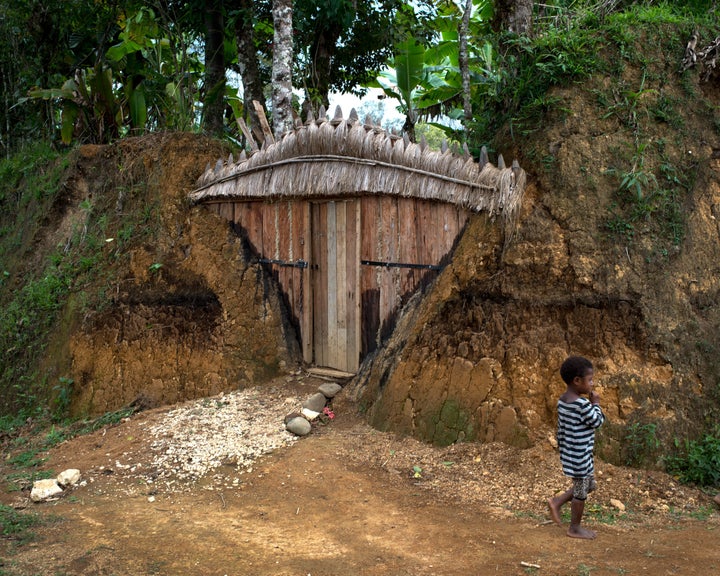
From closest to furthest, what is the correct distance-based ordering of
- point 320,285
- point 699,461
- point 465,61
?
point 699,461 → point 320,285 → point 465,61

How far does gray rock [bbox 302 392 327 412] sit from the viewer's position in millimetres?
6664

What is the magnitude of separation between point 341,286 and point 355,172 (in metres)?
1.34

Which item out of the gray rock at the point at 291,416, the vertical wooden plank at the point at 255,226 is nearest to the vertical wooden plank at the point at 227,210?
the vertical wooden plank at the point at 255,226

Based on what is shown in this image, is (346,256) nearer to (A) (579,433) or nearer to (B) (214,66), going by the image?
(A) (579,433)

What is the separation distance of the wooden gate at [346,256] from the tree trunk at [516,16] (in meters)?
2.27

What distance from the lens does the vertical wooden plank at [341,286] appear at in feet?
23.9

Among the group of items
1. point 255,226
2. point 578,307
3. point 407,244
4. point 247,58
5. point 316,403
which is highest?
point 247,58

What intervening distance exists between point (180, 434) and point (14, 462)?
1.66 m

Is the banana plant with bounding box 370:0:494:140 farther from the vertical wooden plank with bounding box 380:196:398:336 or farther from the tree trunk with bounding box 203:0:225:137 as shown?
the vertical wooden plank with bounding box 380:196:398:336

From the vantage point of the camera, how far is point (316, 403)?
6715mm

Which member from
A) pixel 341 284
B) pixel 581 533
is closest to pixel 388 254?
pixel 341 284

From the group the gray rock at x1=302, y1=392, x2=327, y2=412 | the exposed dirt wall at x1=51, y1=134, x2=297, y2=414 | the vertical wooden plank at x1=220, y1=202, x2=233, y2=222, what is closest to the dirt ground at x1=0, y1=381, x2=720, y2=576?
the gray rock at x1=302, y1=392, x2=327, y2=412

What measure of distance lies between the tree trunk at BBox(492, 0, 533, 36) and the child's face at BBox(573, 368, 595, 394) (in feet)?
13.3

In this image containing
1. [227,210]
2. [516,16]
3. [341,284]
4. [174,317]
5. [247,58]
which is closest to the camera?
[516,16]
